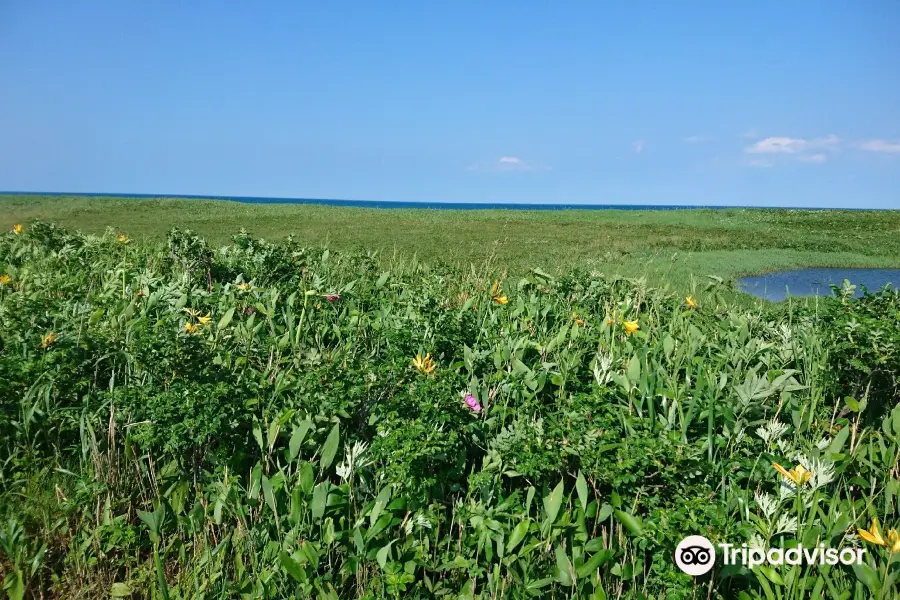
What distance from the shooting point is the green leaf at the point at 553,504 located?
5.31 feet

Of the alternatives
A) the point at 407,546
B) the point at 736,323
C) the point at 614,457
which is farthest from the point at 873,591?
the point at 736,323

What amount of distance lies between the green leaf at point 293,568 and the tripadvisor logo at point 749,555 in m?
0.90

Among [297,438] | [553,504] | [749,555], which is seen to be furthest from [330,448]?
[749,555]

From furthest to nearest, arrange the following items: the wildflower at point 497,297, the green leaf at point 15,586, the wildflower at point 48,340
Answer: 1. the wildflower at point 497,297
2. the wildflower at point 48,340
3. the green leaf at point 15,586

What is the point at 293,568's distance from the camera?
1.48 m

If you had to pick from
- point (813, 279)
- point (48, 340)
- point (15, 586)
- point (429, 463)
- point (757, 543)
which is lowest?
point (15, 586)

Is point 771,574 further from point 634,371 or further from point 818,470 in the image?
point 634,371

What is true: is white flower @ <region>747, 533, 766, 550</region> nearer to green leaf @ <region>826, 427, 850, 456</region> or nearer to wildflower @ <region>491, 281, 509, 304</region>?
green leaf @ <region>826, 427, 850, 456</region>

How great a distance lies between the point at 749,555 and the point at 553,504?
49 centimetres

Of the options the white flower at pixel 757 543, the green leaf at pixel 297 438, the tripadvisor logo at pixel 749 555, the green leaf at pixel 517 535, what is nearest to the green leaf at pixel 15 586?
the green leaf at pixel 297 438

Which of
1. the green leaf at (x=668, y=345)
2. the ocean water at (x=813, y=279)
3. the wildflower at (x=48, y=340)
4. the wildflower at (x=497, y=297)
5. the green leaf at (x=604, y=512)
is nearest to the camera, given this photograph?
the green leaf at (x=604, y=512)

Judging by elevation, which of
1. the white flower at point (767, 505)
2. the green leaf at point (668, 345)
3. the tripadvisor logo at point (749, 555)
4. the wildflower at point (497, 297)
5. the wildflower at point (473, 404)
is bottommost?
the tripadvisor logo at point (749, 555)

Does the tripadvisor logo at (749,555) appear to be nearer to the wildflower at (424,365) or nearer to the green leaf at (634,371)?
the green leaf at (634,371)

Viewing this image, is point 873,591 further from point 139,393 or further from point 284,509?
point 139,393
